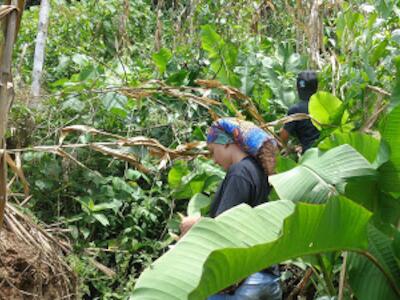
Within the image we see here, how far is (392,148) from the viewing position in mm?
2936

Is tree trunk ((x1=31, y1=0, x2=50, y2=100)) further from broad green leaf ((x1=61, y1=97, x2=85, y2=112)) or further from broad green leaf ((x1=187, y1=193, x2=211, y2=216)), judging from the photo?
broad green leaf ((x1=187, y1=193, x2=211, y2=216))

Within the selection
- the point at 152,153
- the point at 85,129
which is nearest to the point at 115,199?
the point at 152,153

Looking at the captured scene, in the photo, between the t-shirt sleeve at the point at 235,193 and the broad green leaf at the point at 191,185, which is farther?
the broad green leaf at the point at 191,185

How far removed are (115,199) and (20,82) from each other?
1.39 m

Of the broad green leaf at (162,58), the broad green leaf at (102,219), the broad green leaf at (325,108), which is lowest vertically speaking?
the broad green leaf at (102,219)

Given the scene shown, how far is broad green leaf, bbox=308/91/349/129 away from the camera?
4594mm

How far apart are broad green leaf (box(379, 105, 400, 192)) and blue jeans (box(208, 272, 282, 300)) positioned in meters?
0.67

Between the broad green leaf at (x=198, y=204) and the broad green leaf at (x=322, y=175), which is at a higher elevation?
the broad green leaf at (x=322, y=175)

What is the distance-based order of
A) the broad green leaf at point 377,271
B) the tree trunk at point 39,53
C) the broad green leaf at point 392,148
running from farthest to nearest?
the tree trunk at point 39,53 < the broad green leaf at point 392,148 < the broad green leaf at point 377,271

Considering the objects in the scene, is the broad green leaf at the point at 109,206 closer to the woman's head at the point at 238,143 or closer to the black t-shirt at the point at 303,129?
the black t-shirt at the point at 303,129

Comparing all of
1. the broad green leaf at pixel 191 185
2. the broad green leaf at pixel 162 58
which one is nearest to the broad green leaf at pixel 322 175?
the broad green leaf at pixel 191 185

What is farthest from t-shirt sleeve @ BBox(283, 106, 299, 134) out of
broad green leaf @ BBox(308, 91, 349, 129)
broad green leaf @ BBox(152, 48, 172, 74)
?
broad green leaf @ BBox(152, 48, 172, 74)

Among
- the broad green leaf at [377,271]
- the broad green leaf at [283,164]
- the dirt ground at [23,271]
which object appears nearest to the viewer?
the broad green leaf at [377,271]

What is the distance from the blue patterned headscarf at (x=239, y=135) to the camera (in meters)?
3.39
